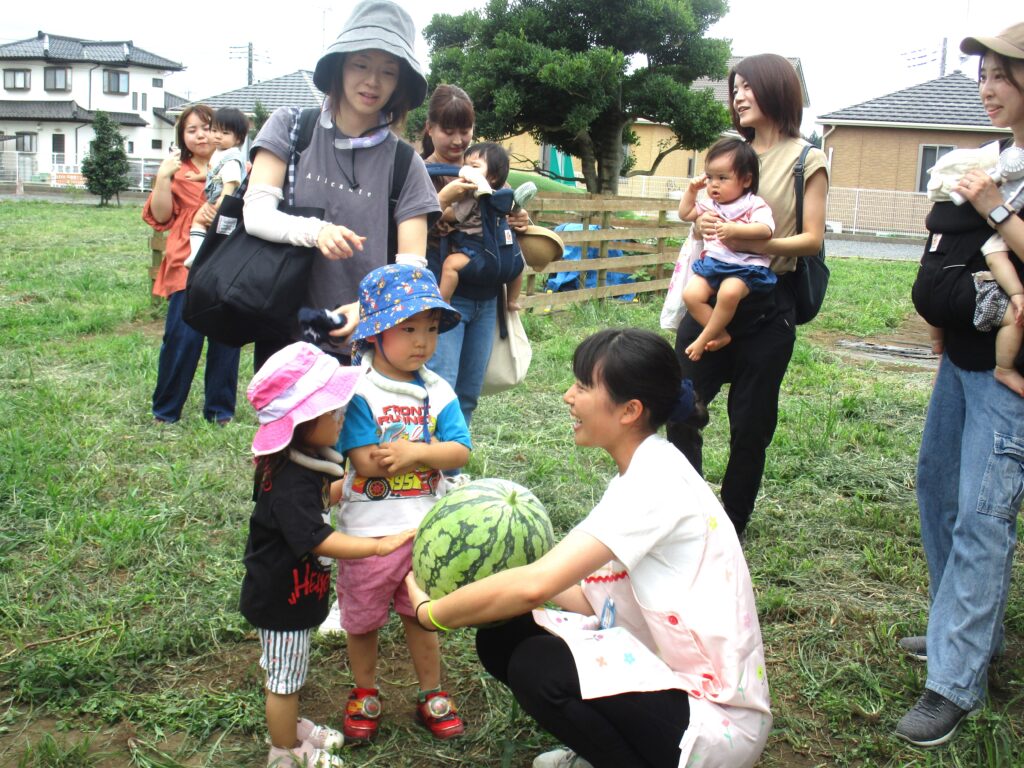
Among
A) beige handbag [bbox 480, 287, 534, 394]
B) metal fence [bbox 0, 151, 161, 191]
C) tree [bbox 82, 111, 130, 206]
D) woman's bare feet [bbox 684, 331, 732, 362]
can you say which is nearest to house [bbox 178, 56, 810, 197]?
metal fence [bbox 0, 151, 161, 191]

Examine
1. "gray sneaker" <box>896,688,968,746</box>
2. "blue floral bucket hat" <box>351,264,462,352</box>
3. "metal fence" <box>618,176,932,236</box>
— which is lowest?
"gray sneaker" <box>896,688,968,746</box>

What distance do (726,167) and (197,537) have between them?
275 centimetres

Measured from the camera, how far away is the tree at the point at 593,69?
19391 millimetres

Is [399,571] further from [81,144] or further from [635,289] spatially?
[81,144]

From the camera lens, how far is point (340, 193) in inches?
122

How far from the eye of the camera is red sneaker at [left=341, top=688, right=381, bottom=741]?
9.44ft

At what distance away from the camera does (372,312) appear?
109 inches

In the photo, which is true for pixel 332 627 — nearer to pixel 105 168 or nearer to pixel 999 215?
pixel 999 215

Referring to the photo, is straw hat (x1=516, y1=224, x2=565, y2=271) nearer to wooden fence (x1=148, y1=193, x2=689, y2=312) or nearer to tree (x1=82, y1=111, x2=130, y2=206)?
wooden fence (x1=148, y1=193, x2=689, y2=312)

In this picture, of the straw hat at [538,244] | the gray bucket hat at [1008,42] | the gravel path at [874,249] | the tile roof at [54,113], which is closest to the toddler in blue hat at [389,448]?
the gray bucket hat at [1008,42]

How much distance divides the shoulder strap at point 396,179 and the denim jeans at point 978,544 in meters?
1.88

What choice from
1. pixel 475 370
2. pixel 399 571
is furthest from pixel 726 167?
pixel 399 571

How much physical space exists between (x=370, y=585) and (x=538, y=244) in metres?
2.31

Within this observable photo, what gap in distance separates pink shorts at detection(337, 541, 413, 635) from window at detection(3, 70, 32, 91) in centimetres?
6754
